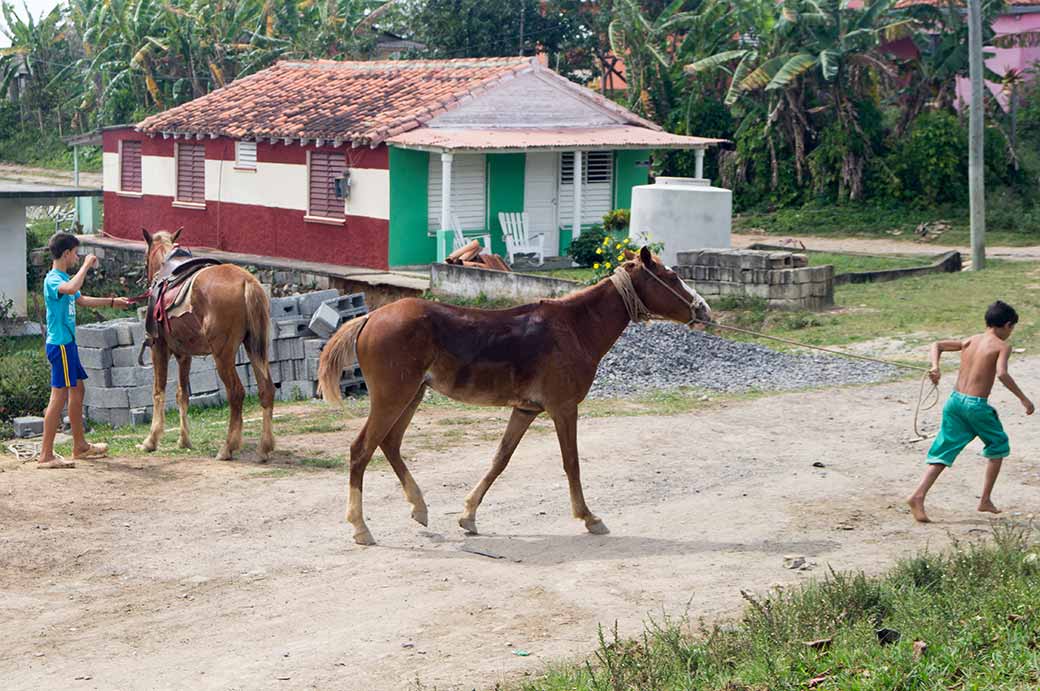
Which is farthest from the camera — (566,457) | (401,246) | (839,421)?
(401,246)

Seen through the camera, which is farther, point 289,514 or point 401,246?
point 401,246

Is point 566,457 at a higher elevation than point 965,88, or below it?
below

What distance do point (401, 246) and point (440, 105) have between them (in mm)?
2939

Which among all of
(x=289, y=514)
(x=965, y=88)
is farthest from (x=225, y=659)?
(x=965, y=88)

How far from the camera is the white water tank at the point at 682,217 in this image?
2275 centimetres

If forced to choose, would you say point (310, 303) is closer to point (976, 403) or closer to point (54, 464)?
point (54, 464)

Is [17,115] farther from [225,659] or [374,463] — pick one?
[225,659]

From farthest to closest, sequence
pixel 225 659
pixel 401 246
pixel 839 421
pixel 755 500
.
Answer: pixel 401 246, pixel 839 421, pixel 755 500, pixel 225 659

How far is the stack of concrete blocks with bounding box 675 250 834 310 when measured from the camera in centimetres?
1966

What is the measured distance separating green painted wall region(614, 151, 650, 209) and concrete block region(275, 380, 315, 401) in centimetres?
1395

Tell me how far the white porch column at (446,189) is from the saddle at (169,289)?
12270 millimetres

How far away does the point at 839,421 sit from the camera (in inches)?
514

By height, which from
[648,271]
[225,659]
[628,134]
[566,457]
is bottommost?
[225,659]

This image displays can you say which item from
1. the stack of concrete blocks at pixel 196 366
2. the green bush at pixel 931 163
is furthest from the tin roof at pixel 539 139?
the stack of concrete blocks at pixel 196 366
